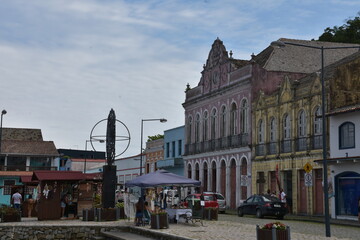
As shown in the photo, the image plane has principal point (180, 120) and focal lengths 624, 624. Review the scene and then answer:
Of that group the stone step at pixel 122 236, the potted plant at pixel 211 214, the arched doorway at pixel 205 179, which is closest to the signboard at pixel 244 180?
the arched doorway at pixel 205 179

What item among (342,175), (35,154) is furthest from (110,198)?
(35,154)

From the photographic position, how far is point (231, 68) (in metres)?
51.8

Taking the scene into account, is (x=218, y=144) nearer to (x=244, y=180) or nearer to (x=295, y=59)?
(x=244, y=180)

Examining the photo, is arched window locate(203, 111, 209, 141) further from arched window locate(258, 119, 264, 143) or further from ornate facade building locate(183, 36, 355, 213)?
arched window locate(258, 119, 264, 143)

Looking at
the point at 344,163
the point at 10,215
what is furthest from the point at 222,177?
the point at 10,215

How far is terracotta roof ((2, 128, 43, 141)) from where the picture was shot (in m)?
90.2

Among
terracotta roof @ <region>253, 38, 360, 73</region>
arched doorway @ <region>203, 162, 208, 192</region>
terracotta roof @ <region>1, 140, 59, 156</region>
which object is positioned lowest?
arched doorway @ <region>203, 162, 208, 192</region>

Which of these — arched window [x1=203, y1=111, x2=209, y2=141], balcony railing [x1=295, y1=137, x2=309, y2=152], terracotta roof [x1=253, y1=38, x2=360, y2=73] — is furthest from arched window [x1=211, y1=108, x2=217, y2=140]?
balcony railing [x1=295, y1=137, x2=309, y2=152]

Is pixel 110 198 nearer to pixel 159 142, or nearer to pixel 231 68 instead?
pixel 231 68

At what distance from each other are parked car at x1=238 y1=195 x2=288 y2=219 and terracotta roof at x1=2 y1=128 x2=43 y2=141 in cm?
5935

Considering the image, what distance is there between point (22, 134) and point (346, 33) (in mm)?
49838

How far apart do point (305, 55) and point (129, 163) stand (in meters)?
38.5

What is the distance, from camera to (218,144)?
176ft

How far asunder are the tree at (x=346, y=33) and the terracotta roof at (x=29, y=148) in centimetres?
3550
